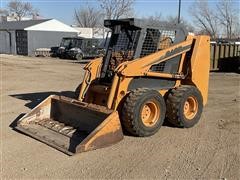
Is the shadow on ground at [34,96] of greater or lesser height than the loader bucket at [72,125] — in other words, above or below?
below

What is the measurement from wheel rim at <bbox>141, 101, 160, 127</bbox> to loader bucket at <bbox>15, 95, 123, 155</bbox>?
2.62ft

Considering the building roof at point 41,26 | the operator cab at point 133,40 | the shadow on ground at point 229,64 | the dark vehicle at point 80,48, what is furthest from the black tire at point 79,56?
the operator cab at point 133,40

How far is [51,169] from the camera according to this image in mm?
5719

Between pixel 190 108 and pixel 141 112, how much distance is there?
5.36 ft

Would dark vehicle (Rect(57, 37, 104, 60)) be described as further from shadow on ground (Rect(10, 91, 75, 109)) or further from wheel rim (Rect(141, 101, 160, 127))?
wheel rim (Rect(141, 101, 160, 127))

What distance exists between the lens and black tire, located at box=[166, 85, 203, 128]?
7.78m

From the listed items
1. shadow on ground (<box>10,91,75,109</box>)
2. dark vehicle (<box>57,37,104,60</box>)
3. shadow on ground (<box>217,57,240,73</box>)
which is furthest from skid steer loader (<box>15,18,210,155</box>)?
dark vehicle (<box>57,37,104,60</box>)

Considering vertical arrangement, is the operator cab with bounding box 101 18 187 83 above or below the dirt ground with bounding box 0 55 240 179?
above

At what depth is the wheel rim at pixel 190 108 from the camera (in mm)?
8195

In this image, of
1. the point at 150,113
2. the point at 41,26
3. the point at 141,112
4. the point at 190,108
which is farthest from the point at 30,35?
the point at 141,112

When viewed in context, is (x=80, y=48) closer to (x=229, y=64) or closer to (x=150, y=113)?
(x=229, y=64)

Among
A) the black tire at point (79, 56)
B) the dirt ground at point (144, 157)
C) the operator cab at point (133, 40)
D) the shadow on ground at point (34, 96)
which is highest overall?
the operator cab at point (133, 40)

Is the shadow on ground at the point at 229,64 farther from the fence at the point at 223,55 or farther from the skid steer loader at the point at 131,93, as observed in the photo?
the skid steer loader at the point at 131,93

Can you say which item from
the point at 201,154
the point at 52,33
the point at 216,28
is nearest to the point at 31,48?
the point at 52,33
